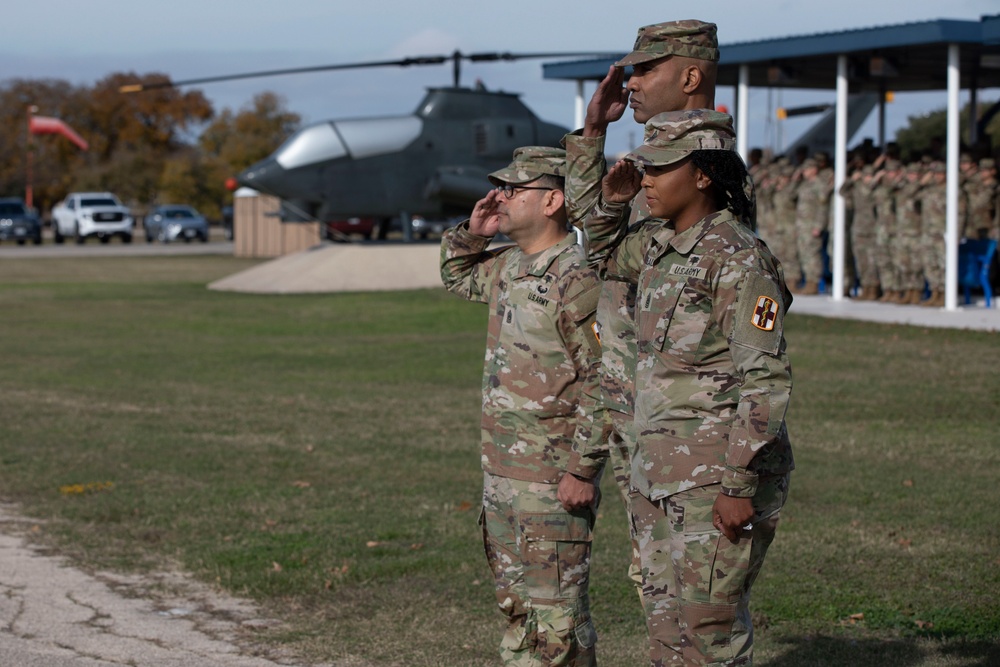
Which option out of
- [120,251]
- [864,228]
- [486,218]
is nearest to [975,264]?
[864,228]

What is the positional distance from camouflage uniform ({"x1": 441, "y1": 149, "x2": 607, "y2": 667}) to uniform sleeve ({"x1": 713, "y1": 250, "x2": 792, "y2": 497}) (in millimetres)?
853

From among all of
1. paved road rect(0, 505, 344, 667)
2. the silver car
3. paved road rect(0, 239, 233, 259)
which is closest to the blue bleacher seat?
paved road rect(0, 505, 344, 667)

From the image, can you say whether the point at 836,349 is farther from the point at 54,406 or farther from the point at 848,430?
the point at 54,406

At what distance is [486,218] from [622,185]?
1.02 m

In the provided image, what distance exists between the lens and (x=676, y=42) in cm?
417

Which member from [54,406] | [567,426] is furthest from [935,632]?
[54,406]

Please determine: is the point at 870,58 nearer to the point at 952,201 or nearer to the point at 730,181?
the point at 952,201

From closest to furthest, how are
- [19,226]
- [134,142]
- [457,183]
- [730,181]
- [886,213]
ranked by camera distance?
[730,181] → [886,213] → [457,183] → [19,226] → [134,142]

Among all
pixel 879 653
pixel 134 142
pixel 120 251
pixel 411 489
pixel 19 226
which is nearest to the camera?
pixel 879 653

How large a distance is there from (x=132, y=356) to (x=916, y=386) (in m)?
9.11

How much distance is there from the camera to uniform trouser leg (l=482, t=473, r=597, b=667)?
175 inches

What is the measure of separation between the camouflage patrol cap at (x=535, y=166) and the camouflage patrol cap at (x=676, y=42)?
52 centimetres

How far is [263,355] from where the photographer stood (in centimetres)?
1662

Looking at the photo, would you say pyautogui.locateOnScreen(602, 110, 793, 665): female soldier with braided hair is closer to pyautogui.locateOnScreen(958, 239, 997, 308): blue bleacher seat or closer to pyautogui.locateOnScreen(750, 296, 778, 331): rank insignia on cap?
pyautogui.locateOnScreen(750, 296, 778, 331): rank insignia on cap
